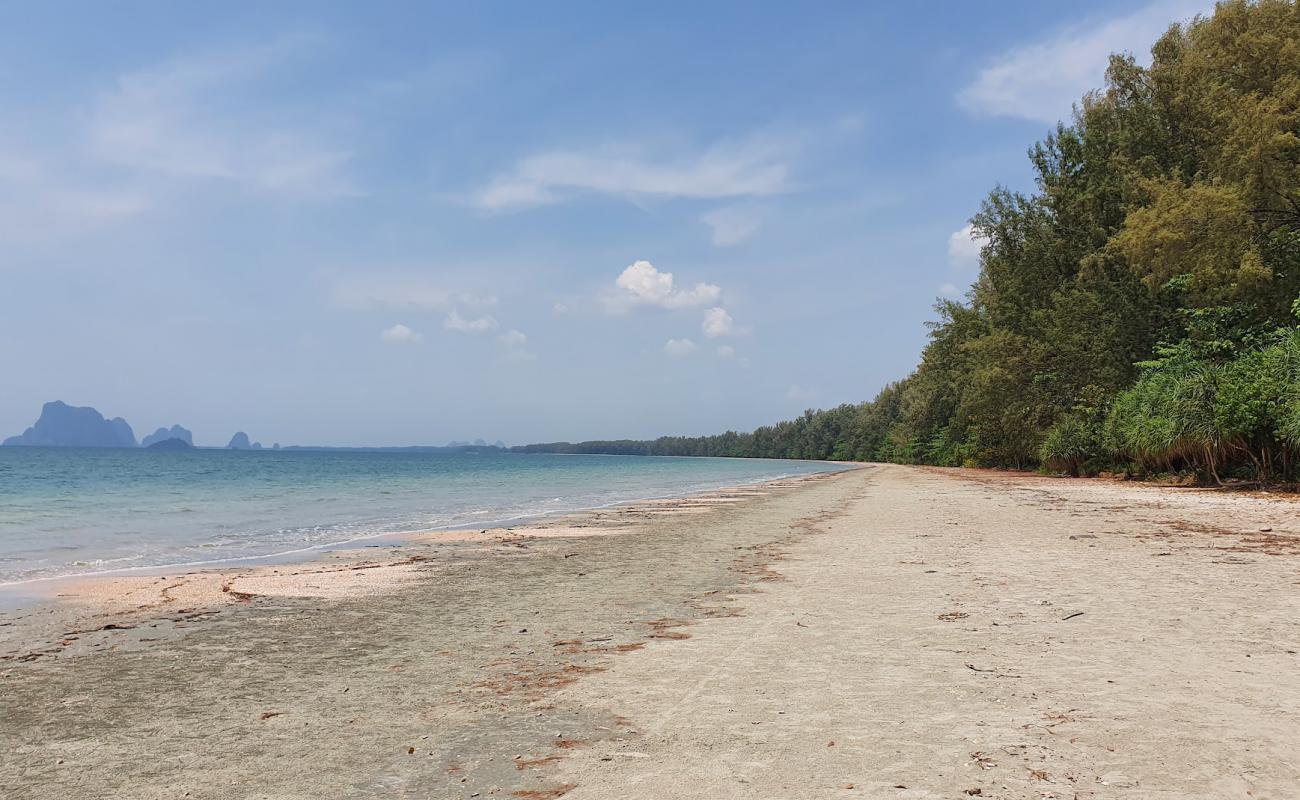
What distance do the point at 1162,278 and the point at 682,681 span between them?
113 feet

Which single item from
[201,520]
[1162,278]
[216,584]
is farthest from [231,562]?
[1162,278]

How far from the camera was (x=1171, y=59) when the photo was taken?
39.2m

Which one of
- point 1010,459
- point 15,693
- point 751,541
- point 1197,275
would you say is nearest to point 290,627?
point 15,693

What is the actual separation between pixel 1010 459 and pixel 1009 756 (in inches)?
2482

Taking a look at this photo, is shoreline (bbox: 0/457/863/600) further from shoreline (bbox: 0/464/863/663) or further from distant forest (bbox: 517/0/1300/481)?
distant forest (bbox: 517/0/1300/481)

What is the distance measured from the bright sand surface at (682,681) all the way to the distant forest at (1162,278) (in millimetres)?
17375

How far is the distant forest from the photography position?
26.3m

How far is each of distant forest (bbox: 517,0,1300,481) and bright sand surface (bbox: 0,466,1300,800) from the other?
57.0 feet

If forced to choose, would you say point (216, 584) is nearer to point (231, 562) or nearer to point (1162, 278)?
point (231, 562)

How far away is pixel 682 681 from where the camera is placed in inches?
228

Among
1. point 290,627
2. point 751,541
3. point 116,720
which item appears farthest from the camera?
point 751,541

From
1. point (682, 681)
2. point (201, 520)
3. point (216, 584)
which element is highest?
point (682, 681)

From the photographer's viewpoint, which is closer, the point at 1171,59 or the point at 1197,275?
the point at 1197,275

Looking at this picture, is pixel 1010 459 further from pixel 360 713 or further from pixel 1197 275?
pixel 360 713
